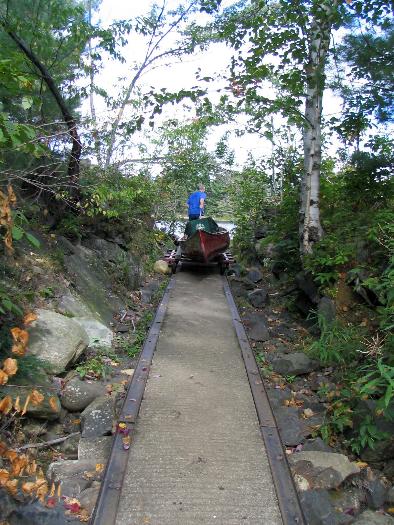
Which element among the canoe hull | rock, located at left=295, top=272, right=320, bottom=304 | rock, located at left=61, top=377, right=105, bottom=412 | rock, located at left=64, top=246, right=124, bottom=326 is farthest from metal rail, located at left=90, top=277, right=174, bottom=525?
the canoe hull

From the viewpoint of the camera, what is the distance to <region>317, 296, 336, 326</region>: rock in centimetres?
600

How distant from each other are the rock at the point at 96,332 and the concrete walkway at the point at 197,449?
0.78 meters

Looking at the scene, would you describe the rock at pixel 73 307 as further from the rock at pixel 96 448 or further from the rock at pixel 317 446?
the rock at pixel 317 446

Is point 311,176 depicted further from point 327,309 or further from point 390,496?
point 390,496

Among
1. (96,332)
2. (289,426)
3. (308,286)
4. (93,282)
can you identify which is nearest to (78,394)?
(96,332)

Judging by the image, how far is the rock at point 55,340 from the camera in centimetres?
451

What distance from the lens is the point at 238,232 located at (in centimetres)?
1469

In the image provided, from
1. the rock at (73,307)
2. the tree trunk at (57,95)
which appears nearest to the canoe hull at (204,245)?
the tree trunk at (57,95)

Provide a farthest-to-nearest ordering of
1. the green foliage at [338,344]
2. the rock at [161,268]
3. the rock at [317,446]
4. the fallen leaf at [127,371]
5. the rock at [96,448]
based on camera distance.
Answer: the rock at [161,268] < the fallen leaf at [127,371] < the green foliage at [338,344] < the rock at [317,446] < the rock at [96,448]

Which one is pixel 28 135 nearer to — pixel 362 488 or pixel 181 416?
pixel 181 416

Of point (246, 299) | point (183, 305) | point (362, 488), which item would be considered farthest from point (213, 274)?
point (362, 488)

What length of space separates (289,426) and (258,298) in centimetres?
453

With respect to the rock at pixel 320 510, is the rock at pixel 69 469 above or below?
below

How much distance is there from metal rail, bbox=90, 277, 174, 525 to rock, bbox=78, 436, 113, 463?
156 millimetres
